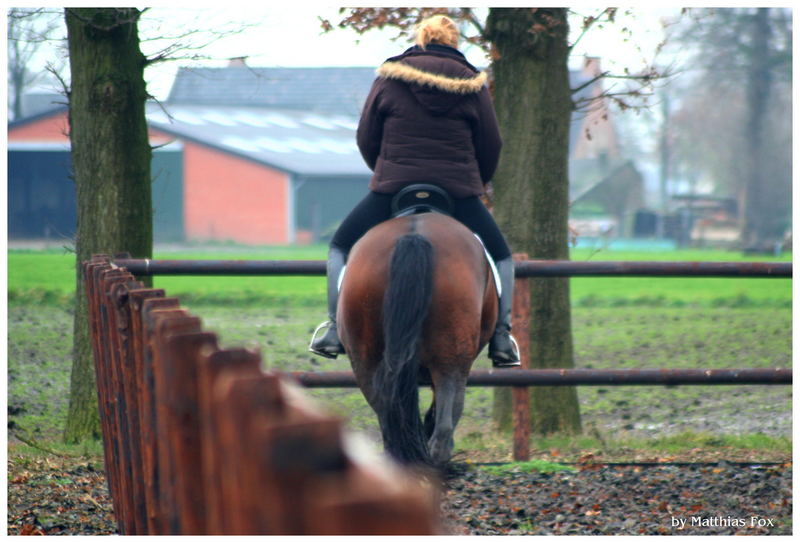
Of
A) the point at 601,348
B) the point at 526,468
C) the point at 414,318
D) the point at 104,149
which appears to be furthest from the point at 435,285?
the point at 601,348

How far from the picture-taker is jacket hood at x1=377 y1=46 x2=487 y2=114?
16.4 ft

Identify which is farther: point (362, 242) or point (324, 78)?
point (324, 78)

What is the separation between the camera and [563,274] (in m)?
6.93

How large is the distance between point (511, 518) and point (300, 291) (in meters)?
16.2

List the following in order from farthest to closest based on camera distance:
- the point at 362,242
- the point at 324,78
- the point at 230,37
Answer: the point at 324,78
the point at 230,37
the point at 362,242

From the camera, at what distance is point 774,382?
23.1 feet

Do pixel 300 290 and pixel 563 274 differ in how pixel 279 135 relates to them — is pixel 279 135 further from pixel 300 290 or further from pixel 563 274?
pixel 563 274

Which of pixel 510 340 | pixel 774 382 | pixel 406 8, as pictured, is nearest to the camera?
pixel 510 340

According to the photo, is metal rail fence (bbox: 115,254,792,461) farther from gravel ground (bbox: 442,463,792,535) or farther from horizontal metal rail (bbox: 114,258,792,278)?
gravel ground (bbox: 442,463,792,535)

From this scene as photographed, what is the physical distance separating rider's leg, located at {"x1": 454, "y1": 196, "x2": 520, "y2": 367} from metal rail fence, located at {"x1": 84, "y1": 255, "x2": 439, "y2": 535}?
9.00 ft

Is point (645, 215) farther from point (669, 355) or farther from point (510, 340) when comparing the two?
point (510, 340)

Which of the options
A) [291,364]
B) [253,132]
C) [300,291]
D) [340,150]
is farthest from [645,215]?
[291,364]

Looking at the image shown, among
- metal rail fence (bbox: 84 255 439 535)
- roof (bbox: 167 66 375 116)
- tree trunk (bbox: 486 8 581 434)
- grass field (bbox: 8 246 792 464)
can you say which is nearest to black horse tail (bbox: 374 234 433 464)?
grass field (bbox: 8 246 792 464)

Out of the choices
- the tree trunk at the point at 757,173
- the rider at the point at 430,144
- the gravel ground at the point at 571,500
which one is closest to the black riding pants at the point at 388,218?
the rider at the point at 430,144
